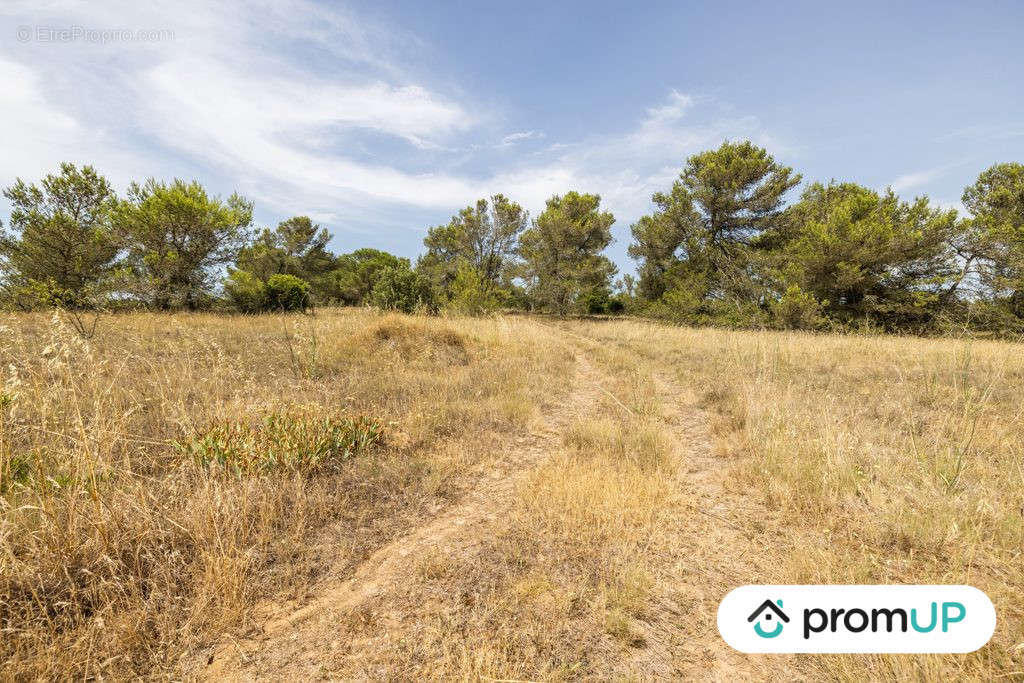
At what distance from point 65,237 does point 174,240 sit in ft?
13.6

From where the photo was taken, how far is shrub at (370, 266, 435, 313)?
1608cm

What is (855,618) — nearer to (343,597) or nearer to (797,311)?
(343,597)

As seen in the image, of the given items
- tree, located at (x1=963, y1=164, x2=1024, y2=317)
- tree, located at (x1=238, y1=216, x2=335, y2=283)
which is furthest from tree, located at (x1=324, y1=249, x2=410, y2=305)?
tree, located at (x1=963, y1=164, x2=1024, y2=317)

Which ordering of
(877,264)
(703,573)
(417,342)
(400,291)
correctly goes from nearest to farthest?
(703,573)
(417,342)
(400,291)
(877,264)

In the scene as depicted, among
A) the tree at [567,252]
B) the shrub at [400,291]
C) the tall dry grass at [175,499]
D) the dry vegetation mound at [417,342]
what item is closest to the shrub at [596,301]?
the tree at [567,252]

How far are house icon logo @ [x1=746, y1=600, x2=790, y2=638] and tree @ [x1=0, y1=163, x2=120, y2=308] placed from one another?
2418 centimetres

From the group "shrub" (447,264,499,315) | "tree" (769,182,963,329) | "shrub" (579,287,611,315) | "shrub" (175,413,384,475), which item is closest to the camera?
"shrub" (175,413,384,475)

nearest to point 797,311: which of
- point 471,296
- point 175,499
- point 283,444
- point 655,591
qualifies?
point 471,296

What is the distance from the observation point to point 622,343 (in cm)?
1390

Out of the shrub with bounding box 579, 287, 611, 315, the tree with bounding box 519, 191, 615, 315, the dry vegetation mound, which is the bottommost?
the dry vegetation mound

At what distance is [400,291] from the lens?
16469mm

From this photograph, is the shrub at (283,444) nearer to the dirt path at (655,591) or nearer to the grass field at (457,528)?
the grass field at (457,528)

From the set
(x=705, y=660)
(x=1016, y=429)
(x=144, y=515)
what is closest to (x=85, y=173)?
(x=144, y=515)

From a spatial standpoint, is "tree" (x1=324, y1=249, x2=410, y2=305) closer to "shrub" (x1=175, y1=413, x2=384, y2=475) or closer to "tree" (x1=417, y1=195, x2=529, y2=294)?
"tree" (x1=417, y1=195, x2=529, y2=294)
